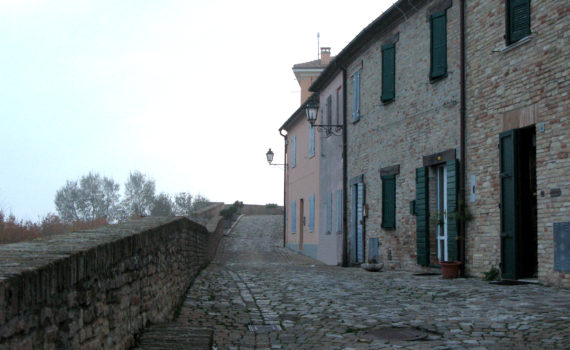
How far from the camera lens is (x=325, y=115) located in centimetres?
2205

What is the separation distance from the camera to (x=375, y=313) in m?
7.45

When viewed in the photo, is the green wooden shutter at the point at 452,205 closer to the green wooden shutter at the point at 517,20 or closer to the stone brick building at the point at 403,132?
the stone brick building at the point at 403,132

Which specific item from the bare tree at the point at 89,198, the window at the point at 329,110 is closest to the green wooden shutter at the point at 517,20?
the window at the point at 329,110

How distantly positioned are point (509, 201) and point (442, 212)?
7.42 ft

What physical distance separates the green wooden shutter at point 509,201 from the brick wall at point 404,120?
1675 millimetres

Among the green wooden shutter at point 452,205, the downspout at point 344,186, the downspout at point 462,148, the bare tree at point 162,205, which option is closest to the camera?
the downspout at point 462,148

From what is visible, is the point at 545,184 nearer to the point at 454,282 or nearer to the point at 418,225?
the point at 454,282

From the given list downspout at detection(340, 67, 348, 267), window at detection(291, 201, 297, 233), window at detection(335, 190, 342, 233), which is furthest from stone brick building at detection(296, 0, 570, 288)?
window at detection(291, 201, 297, 233)

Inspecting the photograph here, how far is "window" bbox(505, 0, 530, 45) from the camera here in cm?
994

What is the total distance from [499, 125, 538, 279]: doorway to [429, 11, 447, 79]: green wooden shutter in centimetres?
265

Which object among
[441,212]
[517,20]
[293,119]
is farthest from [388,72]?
[293,119]

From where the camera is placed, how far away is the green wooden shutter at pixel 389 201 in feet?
48.9

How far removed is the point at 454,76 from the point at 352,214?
22.6 feet

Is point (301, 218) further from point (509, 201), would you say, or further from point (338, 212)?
point (509, 201)
